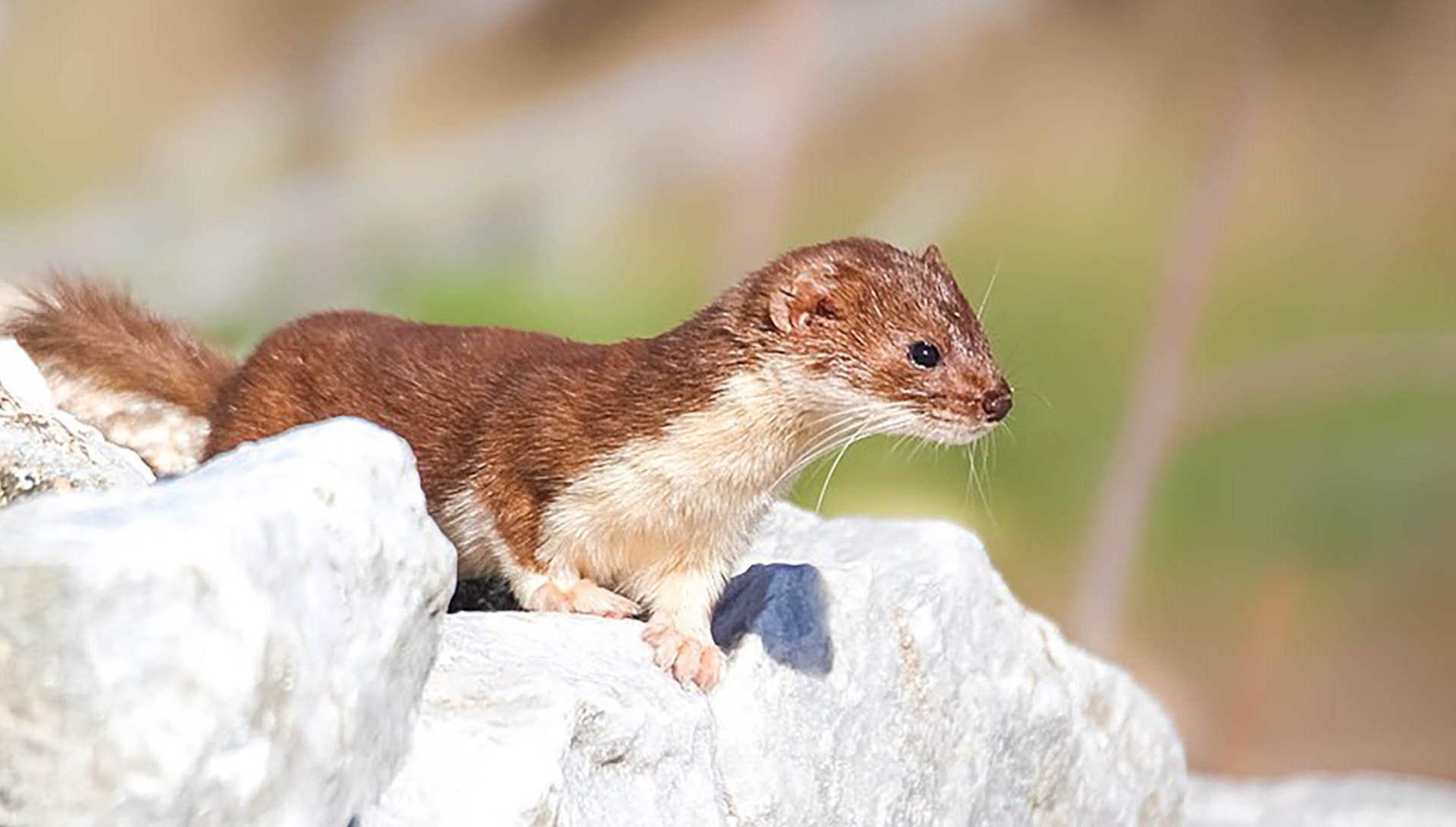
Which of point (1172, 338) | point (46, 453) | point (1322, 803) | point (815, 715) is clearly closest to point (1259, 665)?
point (1322, 803)

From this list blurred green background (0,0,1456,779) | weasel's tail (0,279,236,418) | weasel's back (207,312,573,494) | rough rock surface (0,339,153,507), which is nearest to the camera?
rough rock surface (0,339,153,507)

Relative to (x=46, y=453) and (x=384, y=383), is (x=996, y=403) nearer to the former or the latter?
(x=384, y=383)

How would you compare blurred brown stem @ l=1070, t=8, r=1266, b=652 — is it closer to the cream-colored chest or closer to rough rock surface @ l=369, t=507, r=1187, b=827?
rough rock surface @ l=369, t=507, r=1187, b=827

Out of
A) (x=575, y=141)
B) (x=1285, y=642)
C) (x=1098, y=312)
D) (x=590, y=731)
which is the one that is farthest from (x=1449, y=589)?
(x=590, y=731)

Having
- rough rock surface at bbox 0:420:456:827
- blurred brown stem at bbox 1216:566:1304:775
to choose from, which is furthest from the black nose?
blurred brown stem at bbox 1216:566:1304:775

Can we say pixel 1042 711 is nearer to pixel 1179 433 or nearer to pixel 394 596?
pixel 394 596
